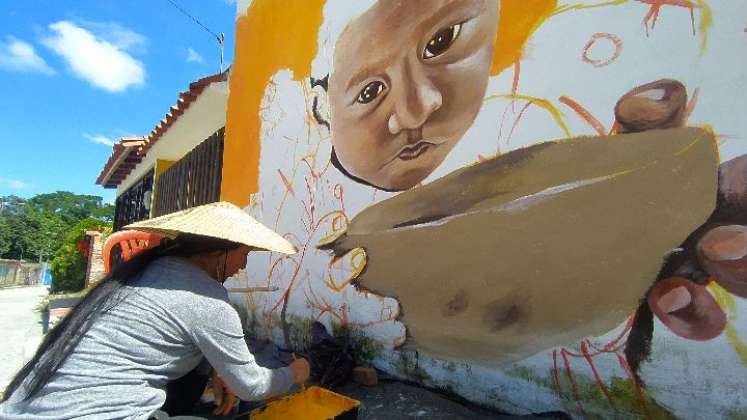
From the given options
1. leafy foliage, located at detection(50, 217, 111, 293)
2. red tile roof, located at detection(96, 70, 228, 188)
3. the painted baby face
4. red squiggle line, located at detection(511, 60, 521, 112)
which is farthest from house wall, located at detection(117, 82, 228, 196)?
leafy foliage, located at detection(50, 217, 111, 293)

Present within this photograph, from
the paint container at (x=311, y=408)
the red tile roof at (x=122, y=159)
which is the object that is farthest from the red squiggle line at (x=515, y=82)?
the red tile roof at (x=122, y=159)

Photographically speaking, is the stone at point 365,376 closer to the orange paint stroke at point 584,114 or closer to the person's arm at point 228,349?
the person's arm at point 228,349

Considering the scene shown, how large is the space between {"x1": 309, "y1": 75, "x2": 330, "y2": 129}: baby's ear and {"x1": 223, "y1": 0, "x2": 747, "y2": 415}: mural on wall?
0.02 m

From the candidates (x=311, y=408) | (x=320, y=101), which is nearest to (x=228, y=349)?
(x=311, y=408)

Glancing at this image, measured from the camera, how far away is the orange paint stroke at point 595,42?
2.24 metres

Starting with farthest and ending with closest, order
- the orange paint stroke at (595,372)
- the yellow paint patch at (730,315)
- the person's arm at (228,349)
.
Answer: the orange paint stroke at (595,372)
the yellow paint patch at (730,315)
the person's arm at (228,349)

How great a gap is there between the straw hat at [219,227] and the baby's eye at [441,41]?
173 cm

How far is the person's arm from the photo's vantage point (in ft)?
5.44

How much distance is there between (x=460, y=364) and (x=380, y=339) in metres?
0.69

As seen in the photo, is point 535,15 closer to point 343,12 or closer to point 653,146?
point 653,146

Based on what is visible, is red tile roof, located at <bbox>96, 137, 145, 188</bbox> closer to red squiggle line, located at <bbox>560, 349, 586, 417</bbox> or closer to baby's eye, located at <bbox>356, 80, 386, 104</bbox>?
baby's eye, located at <bbox>356, 80, 386, 104</bbox>

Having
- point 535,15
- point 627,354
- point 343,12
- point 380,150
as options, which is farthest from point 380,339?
point 343,12

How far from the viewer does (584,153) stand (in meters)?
2.31

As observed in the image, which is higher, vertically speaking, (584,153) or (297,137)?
(297,137)
